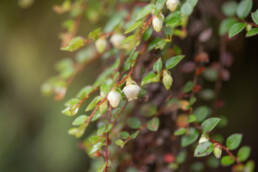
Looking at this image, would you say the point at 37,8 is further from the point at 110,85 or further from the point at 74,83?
the point at 110,85

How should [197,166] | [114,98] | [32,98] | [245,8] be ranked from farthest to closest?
[32,98] → [197,166] → [245,8] → [114,98]

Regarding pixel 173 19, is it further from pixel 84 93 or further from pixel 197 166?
pixel 197 166

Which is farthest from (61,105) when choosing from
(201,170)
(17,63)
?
(201,170)

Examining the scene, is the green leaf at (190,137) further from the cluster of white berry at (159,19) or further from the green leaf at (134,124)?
the cluster of white berry at (159,19)

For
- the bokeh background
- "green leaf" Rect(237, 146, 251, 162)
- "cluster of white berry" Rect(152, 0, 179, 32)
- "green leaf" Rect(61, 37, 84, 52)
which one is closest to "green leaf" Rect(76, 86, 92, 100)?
"green leaf" Rect(61, 37, 84, 52)

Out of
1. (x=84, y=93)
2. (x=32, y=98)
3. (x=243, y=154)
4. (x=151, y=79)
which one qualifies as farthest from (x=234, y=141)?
(x=32, y=98)

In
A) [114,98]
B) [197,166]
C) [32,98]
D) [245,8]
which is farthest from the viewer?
[32,98]

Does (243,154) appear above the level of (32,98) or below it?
below
